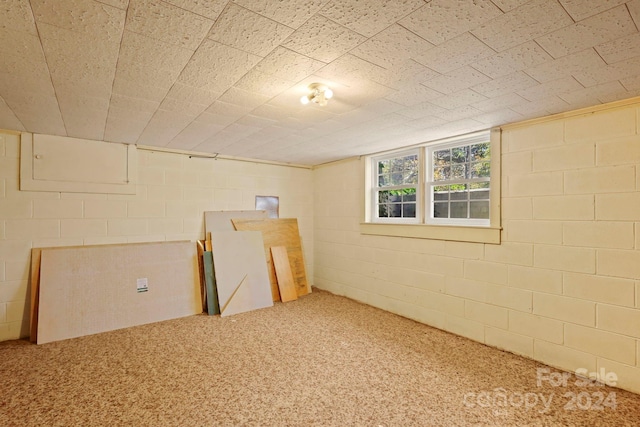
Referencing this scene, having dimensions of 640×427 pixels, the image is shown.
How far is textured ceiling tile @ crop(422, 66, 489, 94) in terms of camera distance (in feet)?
5.84

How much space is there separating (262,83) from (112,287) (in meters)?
2.99

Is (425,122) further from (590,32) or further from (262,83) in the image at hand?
(262,83)

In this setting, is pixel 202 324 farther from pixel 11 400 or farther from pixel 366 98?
pixel 366 98

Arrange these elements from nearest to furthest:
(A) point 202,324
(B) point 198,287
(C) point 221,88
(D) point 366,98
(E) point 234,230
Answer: (C) point 221,88, (D) point 366,98, (A) point 202,324, (B) point 198,287, (E) point 234,230

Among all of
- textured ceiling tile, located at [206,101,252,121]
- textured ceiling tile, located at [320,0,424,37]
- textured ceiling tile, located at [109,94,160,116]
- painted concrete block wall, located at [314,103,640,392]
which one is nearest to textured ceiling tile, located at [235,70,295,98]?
textured ceiling tile, located at [206,101,252,121]

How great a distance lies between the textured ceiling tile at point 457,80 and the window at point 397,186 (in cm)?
180

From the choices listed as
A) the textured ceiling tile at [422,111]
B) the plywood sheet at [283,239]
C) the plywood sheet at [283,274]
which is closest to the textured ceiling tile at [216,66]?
the textured ceiling tile at [422,111]

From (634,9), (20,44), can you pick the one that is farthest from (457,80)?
(20,44)

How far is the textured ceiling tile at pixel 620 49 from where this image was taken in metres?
1.41

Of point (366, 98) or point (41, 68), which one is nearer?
point (41, 68)

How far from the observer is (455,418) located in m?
1.87

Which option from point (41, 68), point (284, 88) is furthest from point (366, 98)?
point (41, 68)

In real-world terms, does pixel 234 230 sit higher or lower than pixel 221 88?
lower

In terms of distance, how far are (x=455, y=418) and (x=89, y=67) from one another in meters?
3.06
